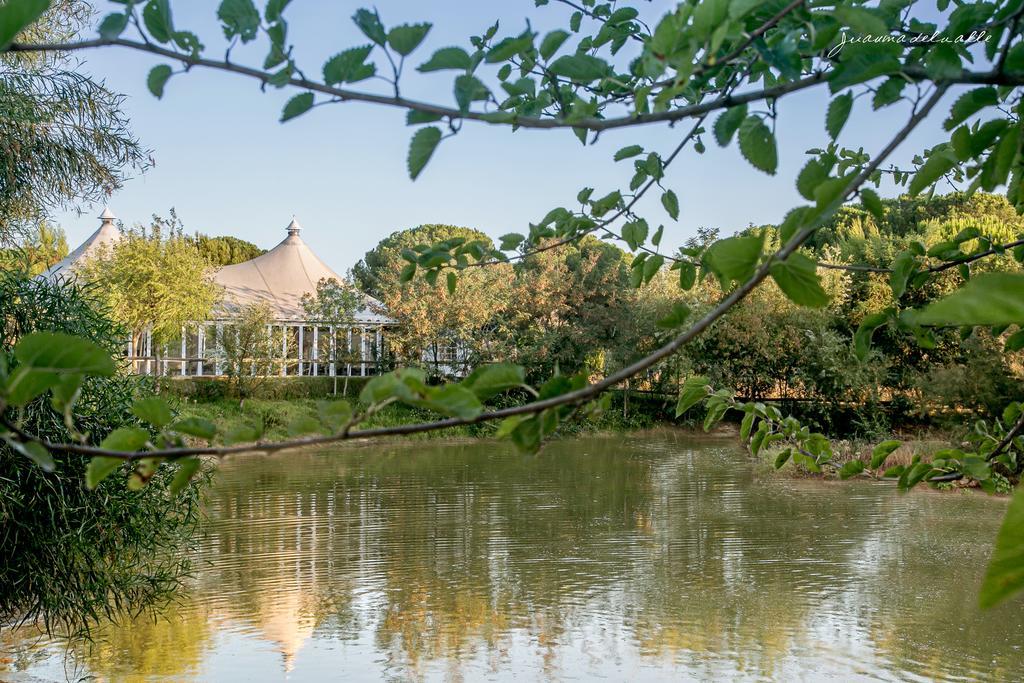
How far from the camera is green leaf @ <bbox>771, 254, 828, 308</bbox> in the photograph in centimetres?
67

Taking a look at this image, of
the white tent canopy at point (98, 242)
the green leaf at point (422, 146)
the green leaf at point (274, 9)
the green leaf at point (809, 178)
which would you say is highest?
the white tent canopy at point (98, 242)

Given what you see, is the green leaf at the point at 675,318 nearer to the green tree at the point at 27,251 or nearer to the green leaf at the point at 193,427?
the green leaf at the point at 193,427

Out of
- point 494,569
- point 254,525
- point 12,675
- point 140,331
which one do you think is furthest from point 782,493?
point 140,331

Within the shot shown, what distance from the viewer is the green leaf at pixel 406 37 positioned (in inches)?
28.6

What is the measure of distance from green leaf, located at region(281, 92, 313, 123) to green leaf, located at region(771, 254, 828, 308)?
1.33ft

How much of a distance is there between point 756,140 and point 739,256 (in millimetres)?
308

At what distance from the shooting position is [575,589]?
20.5ft

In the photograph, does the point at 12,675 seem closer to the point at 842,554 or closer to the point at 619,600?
the point at 619,600

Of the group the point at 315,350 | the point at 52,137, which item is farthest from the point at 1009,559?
the point at 315,350

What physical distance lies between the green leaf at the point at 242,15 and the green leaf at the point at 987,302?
0.60m

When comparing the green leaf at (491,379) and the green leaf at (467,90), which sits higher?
the green leaf at (467,90)

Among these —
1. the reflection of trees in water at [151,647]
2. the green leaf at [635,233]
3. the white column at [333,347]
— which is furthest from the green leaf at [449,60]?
the white column at [333,347]

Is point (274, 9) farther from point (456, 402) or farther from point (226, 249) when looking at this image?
point (226, 249)

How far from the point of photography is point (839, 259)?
52.5 feet
